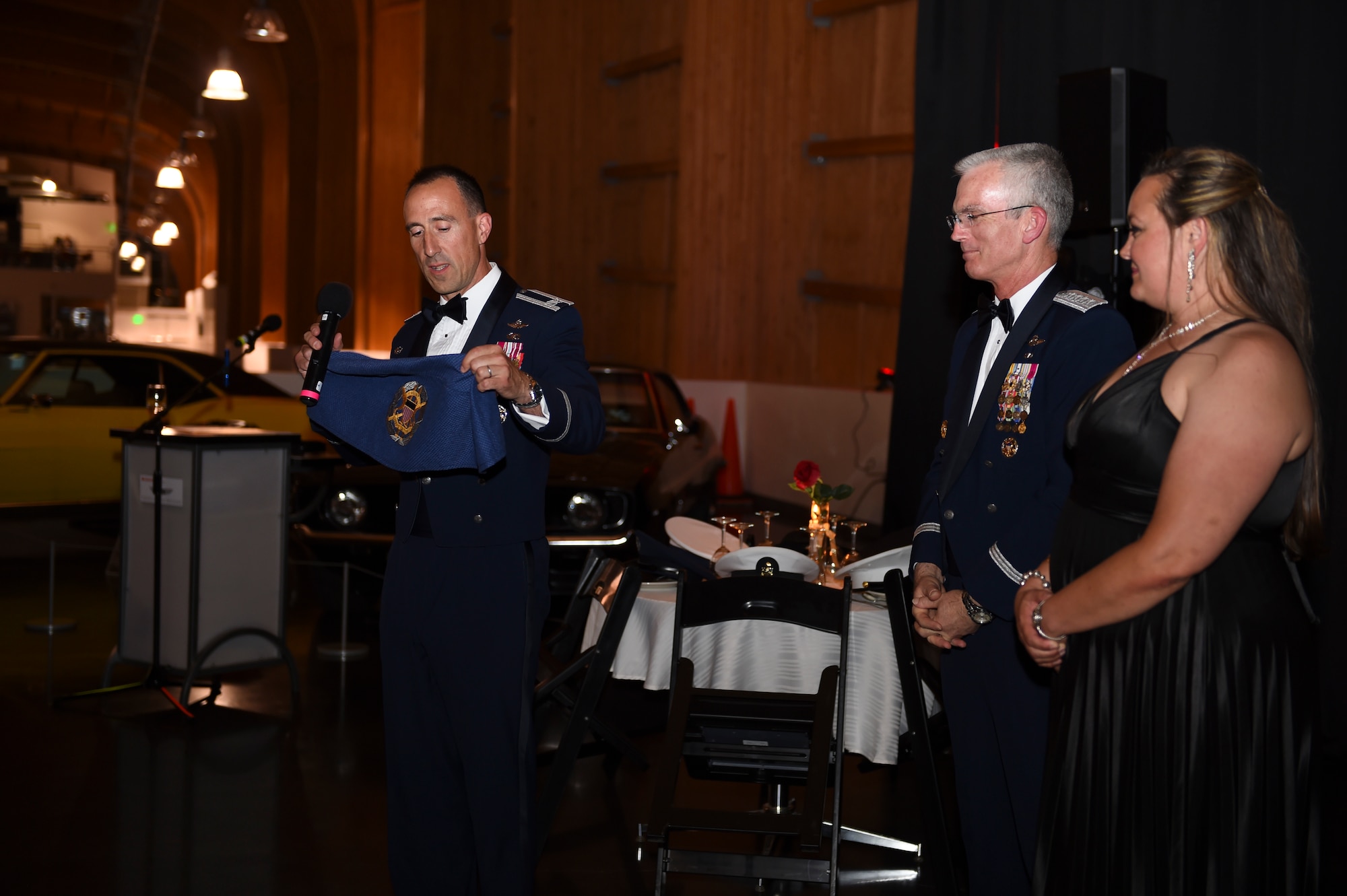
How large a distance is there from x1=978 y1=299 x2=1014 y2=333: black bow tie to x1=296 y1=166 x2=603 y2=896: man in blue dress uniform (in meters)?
0.84

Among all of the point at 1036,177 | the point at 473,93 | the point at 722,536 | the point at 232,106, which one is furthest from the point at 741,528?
the point at 232,106

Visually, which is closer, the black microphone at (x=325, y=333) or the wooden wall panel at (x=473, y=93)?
the black microphone at (x=325, y=333)

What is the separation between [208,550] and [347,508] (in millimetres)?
924

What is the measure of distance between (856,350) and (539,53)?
5.62m

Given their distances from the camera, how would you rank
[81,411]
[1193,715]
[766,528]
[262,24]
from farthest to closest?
[262,24] < [81,411] < [766,528] < [1193,715]

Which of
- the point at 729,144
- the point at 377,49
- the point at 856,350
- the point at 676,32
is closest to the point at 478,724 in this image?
the point at 856,350

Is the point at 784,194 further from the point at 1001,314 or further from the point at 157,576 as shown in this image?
Result: the point at 1001,314

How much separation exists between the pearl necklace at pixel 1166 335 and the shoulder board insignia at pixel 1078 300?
1.20 feet

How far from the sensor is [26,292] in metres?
17.2

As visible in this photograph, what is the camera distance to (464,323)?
2.58m

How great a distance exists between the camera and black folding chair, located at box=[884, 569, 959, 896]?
277 cm

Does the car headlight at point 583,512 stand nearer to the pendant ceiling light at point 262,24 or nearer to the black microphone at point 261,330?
the black microphone at point 261,330

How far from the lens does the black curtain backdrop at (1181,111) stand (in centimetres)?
393

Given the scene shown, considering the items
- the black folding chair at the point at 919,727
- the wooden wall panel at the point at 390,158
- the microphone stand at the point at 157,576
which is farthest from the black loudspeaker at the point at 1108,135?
the wooden wall panel at the point at 390,158
